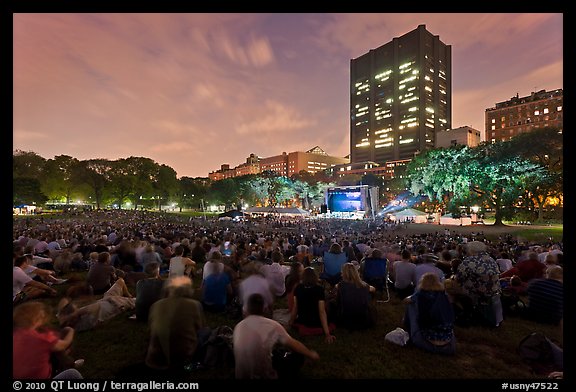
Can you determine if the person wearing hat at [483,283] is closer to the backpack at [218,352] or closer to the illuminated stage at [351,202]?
the backpack at [218,352]

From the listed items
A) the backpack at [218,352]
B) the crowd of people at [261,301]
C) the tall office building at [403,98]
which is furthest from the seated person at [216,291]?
the tall office building at [403,98]

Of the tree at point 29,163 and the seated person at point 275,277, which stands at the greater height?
the tree at point 29,163

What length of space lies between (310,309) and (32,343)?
12.4 ft

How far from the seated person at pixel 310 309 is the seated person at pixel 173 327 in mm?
1840

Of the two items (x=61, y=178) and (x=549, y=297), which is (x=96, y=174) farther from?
(x=549, y=297)

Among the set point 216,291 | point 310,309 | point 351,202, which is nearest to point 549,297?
point 310,309

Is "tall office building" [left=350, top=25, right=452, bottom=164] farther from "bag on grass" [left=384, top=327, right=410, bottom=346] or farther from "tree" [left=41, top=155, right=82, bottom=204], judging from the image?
"bag on grass" [left=384, top=327, right=410, bottom=346]

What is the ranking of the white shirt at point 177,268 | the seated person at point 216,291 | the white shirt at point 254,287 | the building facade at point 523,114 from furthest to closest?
the building facade at point 523,114
the white shirt at point 177,268
the seated person at point 216,291
the white shirt at point 254,287

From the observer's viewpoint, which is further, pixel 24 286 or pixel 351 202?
pixel 351 202

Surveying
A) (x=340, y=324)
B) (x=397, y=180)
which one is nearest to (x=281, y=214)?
(x=397, y=180)

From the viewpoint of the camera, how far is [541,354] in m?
4.04

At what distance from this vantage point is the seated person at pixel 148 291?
209 inches

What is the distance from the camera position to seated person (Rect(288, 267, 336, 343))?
15.4 feet

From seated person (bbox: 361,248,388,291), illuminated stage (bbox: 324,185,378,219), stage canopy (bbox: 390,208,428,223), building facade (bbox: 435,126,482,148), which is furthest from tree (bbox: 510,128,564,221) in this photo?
building facade (bbox: 435,126,482,148)
